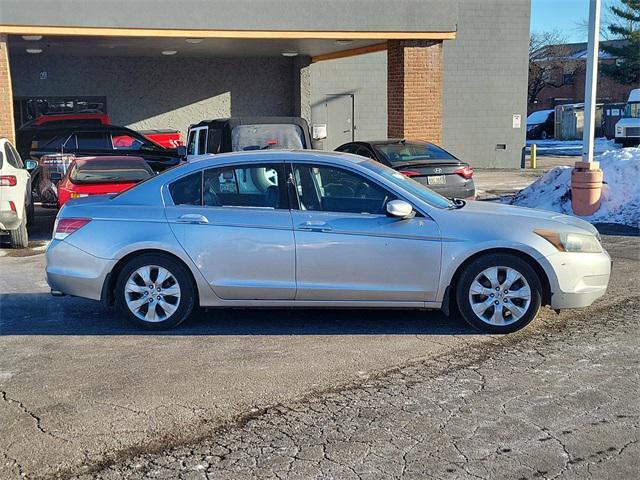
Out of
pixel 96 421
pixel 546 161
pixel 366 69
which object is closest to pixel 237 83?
pixel 366 69

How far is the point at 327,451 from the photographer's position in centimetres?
421

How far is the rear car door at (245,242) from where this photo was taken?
6.41 metres

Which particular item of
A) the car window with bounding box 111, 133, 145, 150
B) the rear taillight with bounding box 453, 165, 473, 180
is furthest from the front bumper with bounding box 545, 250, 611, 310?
the car window with bounding box 111, 133, 145, 150

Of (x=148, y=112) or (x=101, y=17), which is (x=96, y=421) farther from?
(x=148, y=112)

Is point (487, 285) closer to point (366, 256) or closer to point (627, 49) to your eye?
point (366, 256)

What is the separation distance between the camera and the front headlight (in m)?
6.36

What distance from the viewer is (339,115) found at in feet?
76.8

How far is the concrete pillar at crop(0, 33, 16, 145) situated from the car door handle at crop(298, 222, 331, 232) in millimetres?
8876

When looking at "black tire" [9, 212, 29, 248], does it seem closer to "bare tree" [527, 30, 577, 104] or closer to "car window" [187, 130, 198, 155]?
"car window" [187, 130, 198, 155]

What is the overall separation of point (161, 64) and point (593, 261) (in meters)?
18.7

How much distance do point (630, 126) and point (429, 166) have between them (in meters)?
29.3

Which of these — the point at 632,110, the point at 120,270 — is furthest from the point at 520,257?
the point at 632,110

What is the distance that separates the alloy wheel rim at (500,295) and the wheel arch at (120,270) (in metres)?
2.37

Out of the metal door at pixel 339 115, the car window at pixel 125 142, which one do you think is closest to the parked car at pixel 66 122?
the car window at pixel 125 142
